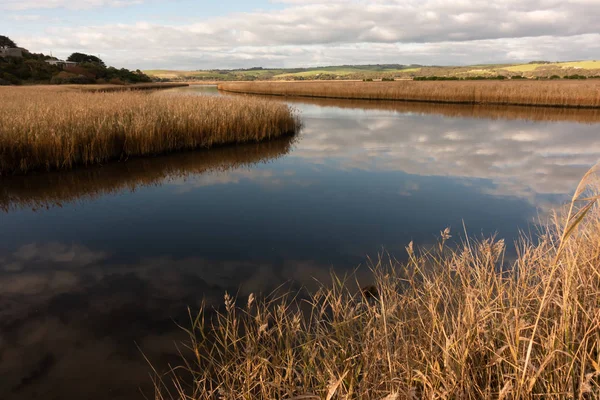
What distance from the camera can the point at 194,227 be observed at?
666cm

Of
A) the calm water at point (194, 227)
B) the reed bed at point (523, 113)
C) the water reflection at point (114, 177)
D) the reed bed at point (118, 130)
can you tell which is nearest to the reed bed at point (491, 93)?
the reed bed at point (523, 113)

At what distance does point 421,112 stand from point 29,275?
81.4 ft

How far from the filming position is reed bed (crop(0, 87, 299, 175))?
9.49 meters

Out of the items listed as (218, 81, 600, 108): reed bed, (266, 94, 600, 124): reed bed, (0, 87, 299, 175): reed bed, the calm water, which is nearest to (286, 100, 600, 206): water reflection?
the calm water

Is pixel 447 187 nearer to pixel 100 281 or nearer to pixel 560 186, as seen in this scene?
pixel 560 186

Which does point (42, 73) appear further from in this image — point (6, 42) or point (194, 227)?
point (194, 227)

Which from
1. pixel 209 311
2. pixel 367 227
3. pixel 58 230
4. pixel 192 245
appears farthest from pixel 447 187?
pixel 58 230

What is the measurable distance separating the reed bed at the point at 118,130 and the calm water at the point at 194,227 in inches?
25.8

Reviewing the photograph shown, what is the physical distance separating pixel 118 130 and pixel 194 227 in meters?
6.62

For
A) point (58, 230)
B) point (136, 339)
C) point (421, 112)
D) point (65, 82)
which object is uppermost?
point (65, 82)

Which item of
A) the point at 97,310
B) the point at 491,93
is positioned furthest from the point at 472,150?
the point at 491,93

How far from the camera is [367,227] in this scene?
21.7 ft

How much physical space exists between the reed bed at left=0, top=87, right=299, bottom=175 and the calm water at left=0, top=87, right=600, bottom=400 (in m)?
0.66

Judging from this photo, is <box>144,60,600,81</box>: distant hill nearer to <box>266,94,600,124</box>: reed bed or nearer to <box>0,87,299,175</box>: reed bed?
<box>266,94,600,124</box>: reed bed
